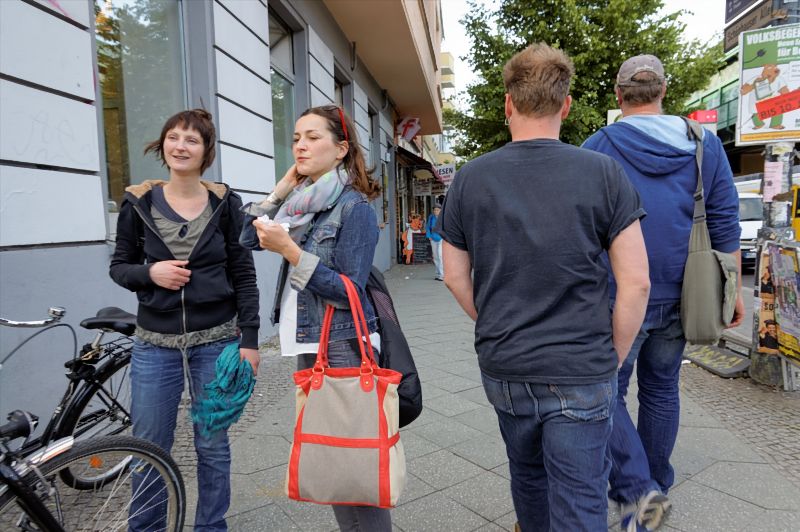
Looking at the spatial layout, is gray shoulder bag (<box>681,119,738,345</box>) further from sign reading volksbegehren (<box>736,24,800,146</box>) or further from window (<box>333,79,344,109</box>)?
window (<box>333,79,344,109</box>)

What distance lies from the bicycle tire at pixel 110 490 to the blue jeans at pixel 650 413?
69.6 inches

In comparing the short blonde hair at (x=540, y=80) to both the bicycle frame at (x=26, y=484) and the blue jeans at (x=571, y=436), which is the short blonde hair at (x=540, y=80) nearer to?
the blue jeans at (x=571, y=436)

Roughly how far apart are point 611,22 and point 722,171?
14.2 metres

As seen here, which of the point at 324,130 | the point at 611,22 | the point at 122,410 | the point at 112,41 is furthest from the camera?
the point at 611,22

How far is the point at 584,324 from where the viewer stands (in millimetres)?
1562

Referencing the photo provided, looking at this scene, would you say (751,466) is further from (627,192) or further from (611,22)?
(611,22)

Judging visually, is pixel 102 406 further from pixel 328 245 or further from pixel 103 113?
pixel 103 113

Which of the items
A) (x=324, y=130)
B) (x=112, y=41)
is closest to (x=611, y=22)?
(x=112, y=41)

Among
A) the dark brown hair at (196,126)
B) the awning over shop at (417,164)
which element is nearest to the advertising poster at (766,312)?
the dark brown hair at (196,126)

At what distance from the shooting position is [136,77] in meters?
4.67

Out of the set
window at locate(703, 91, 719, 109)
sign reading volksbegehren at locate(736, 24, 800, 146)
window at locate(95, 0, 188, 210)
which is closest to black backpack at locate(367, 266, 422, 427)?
window at locate(95, 0, 188, 210)

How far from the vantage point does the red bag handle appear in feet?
5.66

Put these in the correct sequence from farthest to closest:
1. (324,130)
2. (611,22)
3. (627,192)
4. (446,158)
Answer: (446,158), (611,22), (324,130), (627,192)

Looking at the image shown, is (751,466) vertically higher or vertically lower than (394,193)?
lower
